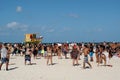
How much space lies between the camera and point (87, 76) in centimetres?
1397

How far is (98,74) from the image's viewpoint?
14.5 m

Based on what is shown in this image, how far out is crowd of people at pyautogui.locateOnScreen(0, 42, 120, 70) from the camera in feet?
53.8

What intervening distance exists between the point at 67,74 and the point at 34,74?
1681 millimetres

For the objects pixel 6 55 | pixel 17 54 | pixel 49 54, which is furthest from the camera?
pixel 17 54

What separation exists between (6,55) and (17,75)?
5.63 ft

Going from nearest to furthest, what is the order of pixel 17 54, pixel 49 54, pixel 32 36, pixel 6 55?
1. pixel 6 55
2. pixel 49 54
3. pixel 17 54
4. pixel 32 36

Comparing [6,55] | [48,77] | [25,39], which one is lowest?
[48,77]

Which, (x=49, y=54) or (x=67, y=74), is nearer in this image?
(x=67, y=74)

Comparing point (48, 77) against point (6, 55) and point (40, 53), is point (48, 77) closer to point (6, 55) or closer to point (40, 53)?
point (6, 55)

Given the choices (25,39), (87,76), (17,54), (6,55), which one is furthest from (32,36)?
(87,76)

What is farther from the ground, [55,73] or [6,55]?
[6,55]

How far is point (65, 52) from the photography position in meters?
25.0

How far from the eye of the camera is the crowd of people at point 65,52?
53.8 ft

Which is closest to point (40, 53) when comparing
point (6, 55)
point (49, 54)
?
point (49, 54)
